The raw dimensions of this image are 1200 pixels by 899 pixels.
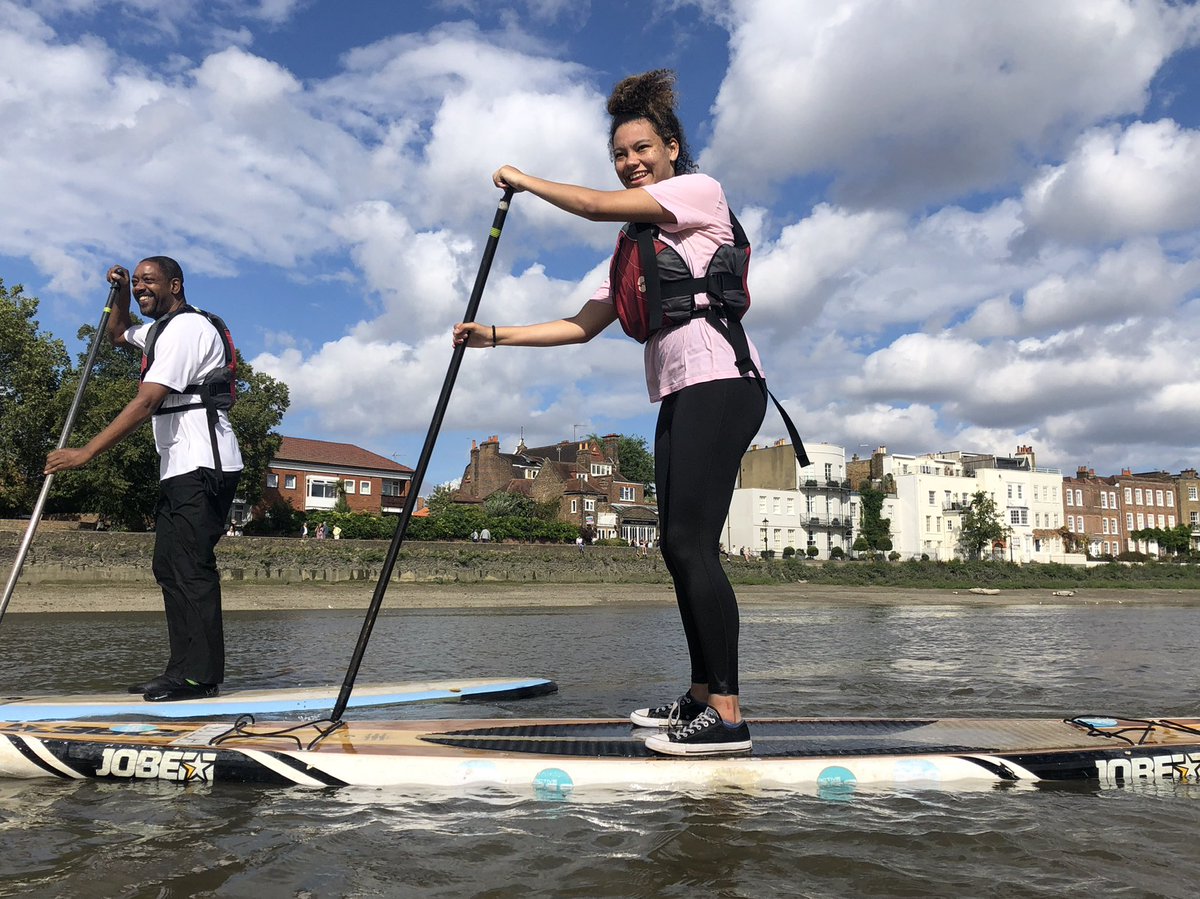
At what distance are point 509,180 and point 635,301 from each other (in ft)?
2.45

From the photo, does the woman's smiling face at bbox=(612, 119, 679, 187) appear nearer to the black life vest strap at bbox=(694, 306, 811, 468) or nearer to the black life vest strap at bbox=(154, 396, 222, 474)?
the black life vest strap at bbox=(694, 306, 811, 468)

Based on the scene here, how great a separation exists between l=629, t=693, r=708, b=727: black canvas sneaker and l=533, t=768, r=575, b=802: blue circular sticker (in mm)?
641

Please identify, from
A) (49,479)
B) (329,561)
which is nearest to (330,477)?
(329,561)

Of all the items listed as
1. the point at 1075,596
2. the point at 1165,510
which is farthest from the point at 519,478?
the point at 1165,510

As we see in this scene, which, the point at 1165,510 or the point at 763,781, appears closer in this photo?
the point at 763,781

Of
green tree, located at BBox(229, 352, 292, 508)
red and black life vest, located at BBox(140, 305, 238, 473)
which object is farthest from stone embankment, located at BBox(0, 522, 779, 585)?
red and black life vest, located at BBox(140, 305, 238, 473)

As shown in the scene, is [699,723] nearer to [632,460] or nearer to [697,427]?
[697,427]

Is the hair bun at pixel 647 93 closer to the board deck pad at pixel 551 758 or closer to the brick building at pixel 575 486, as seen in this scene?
the board deck pad at pixel 551 758

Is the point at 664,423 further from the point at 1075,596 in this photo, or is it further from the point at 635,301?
the point at 1075,596

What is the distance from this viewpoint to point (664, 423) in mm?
3789

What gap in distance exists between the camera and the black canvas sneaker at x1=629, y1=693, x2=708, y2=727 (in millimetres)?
3736

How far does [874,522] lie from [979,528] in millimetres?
8608

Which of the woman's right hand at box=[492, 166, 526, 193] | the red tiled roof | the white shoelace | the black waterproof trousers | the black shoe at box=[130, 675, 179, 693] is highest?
the red tiled roof

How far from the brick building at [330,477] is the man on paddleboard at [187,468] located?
59190 millimetres
